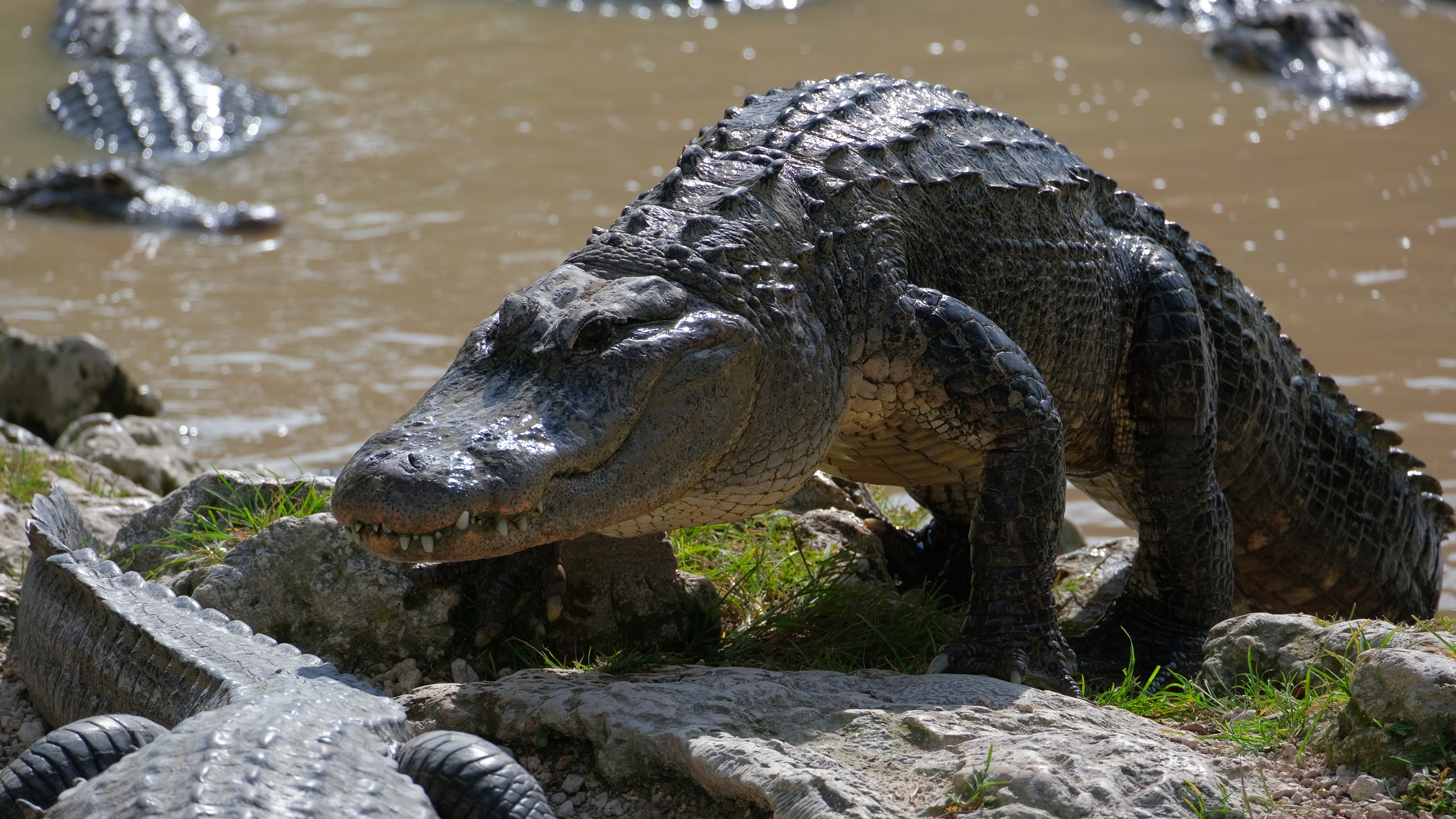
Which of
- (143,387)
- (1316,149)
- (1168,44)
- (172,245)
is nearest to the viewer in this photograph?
(143,387)

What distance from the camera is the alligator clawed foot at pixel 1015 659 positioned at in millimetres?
3377

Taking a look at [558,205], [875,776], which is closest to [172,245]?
[558,205]

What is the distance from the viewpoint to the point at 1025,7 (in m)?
17.2

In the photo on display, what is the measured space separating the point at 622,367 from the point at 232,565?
133 centimetres

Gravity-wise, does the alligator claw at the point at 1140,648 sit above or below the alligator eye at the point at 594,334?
below

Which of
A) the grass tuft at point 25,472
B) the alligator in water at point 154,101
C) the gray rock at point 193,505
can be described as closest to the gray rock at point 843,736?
the gray rock at point 193,505

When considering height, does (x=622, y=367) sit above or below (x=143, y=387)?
above

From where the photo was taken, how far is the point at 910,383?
343 centimetres

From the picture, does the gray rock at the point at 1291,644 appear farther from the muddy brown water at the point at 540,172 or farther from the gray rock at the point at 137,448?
the gray rock at the point at 137,448

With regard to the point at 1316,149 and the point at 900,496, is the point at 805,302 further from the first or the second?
the point at 1316,149

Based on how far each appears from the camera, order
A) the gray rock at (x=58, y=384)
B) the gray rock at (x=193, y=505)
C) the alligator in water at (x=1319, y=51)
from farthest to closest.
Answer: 1. the alligator in water at (x=1319, y=51)
2. the gray rock at (x=58, y=384)
3. the gray rock at (x=193, y=505)

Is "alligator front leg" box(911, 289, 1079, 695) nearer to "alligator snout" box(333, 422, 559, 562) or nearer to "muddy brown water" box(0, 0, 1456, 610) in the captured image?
"alligator snout" box(333, 422, 559, 562)

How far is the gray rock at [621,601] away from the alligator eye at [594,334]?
834 millimetres

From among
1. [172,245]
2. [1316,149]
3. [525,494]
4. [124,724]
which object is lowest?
[172,245]
